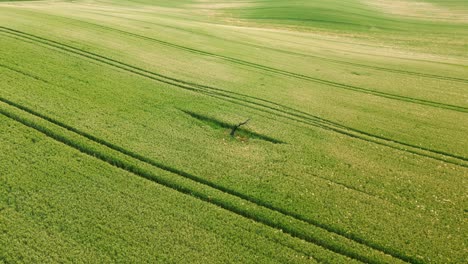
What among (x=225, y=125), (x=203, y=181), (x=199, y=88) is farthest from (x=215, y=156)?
(x=199, y=88)

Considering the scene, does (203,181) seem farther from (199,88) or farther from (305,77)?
(305,77)

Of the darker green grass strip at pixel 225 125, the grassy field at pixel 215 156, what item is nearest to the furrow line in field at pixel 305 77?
the grassy field at pixel 215 156

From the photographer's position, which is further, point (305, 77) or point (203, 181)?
point (305, 77)

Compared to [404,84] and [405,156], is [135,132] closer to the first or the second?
[405,156]

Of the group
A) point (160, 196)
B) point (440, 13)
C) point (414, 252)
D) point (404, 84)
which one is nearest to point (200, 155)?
point (160, 196)

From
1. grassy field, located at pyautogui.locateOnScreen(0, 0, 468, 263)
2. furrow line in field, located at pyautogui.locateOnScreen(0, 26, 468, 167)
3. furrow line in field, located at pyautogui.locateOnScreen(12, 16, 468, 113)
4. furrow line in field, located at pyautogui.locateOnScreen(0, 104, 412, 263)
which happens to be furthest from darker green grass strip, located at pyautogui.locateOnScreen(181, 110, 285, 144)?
furrow line in field, located at pyautogui.locateOnScreen(12, 16, 468, 113)

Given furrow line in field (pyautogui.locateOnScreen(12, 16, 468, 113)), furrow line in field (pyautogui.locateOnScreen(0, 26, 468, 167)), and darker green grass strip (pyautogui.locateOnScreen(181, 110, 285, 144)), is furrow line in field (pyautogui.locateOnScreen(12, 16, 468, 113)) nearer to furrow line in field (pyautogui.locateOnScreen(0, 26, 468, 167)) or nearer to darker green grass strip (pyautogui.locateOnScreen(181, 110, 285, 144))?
furrow line in field (pyautogui.locateOnScreen(0, 26, 468, 167))
